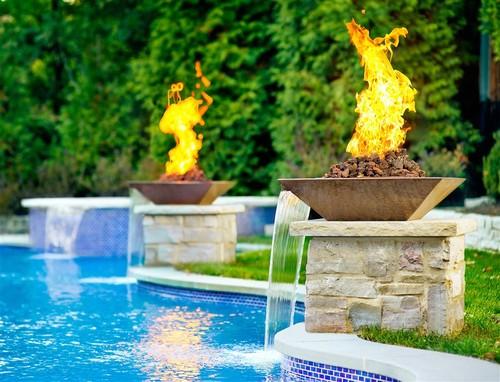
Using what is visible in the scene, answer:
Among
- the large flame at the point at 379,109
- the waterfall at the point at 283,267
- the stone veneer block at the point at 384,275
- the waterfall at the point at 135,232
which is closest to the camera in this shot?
the stone veneer block at the point at 384,275

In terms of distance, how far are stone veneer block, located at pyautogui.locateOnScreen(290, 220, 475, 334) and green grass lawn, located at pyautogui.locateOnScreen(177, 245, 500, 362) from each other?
14cm

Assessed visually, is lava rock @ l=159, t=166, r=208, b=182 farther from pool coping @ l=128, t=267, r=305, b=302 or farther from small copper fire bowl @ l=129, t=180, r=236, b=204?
pool coping @ l=128, t=267, r=305, b=302

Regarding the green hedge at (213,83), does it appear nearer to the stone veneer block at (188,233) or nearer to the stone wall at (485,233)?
the stone wall at (485,233)

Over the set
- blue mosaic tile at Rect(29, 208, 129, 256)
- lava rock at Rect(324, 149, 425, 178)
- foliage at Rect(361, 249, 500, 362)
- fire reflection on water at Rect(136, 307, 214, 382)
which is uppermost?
lava rock at Rect(324, 149, 425, 178)

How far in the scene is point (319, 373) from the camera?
22.6 feet

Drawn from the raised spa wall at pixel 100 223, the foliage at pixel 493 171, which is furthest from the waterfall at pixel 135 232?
the foliage at pixel 493 171

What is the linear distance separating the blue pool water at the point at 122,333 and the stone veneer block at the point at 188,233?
72 centimetres

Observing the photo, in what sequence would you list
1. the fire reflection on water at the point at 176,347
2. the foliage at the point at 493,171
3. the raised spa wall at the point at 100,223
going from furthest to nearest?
1. the raised spa wall at the point at 100,223
2. the foliage at the point at 493,171
3. the fire reflection on water at the point at 176,347

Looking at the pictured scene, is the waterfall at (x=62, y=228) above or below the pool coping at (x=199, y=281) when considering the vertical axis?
above

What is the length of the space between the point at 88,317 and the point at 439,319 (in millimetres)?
4611

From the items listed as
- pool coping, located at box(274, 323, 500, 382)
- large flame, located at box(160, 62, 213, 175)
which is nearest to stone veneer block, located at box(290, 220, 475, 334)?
pool coping, located at box(274, 323, 500, 382)

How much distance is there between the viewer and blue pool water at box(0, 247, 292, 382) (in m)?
7.88

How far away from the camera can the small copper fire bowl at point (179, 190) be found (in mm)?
13867

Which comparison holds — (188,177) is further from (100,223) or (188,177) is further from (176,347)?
(176,347)
